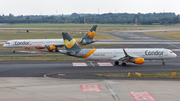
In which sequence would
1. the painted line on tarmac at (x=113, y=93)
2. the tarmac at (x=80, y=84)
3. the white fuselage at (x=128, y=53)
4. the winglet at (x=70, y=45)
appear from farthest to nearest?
the white fuselage at (x=128, y=53) → the winglet at (x=70, y=45) → the tarmac at (x=80, y=84) → the painted line on tarmac at (x=113, y=93)

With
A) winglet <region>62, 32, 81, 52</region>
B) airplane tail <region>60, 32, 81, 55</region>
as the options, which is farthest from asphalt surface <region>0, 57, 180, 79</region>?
winglet <region>62, 32, 81, 52</region>

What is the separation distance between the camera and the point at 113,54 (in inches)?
1890

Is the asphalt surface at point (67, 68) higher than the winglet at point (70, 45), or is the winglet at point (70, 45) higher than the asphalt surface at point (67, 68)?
the winglet at point (70, 45)

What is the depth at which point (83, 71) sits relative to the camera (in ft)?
139

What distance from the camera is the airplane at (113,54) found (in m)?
46.3

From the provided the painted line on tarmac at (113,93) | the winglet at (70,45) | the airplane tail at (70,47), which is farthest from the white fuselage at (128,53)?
the painted line on tarmac at (113,93)

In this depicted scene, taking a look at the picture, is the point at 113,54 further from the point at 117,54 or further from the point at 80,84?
the point at 80,84

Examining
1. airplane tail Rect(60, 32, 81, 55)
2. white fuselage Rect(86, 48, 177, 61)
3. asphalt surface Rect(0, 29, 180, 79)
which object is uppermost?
airplane tail Rect(60, 32, 81, 55)

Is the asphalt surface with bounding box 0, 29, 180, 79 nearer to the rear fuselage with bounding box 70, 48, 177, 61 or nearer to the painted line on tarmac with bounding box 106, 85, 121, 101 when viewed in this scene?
the rear fuselage with bounding box 70, 48, 177, 61

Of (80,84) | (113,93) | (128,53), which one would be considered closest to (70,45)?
(128,53)

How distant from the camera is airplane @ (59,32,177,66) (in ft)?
152

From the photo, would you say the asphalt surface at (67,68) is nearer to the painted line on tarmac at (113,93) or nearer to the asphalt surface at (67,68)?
the asphalt surface at (67,68)

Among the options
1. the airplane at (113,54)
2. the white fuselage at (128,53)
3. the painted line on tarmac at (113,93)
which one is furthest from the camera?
the white fuselage at (128,53)

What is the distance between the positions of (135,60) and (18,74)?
2096cm
